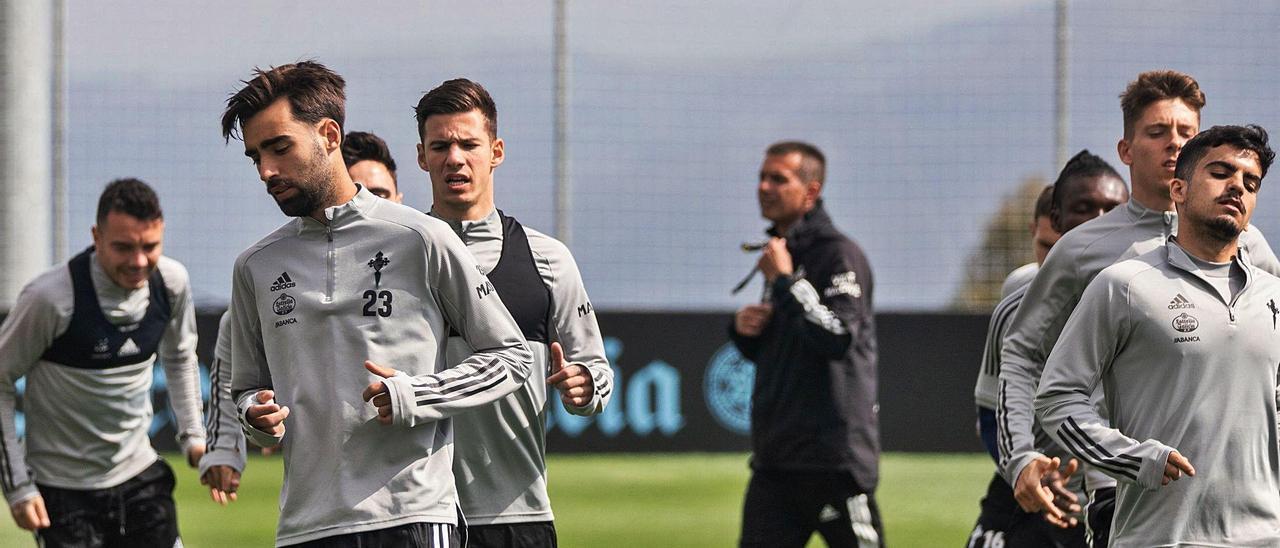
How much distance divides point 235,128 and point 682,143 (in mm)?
11778

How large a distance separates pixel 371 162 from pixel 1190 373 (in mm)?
3384

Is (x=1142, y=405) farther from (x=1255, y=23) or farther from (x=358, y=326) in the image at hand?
(x=1255, y=23)

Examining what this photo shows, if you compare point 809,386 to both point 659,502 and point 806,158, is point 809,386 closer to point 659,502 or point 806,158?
point 806,158

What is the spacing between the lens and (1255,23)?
16.1 metres

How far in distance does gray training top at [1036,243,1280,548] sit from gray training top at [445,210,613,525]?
1.44m

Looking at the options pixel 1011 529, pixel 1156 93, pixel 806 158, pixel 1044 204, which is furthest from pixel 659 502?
pixel 1156 93

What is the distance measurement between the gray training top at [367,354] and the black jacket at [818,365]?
284cm

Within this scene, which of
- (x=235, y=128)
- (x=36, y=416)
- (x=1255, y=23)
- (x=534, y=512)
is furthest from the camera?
(x=1255, y=23)

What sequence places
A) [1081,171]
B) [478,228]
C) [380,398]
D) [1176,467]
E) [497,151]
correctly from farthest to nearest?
[1081,171], [497,151], [478,228], [1176,467], [380,398]

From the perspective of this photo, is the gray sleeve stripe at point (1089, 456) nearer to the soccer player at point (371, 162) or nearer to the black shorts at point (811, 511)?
the black shorts at point (811, 511)

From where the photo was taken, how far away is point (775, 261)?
289 inches

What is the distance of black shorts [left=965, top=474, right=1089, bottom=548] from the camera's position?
5.87 meters

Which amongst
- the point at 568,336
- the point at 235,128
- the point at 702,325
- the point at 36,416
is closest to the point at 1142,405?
the point at 568,336

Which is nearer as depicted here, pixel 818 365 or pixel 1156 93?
pixel 1156 93
